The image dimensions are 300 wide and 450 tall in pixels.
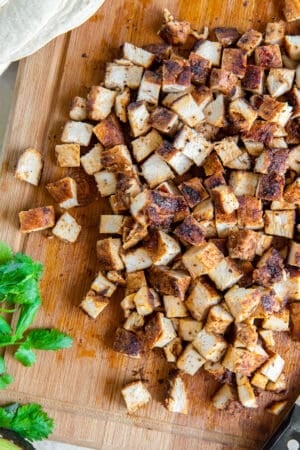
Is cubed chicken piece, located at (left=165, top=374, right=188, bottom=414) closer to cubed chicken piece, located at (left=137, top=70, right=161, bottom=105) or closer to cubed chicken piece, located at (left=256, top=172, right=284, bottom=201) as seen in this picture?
cubed chicken piece, located at (left=256, top=172, right=284, bottom=201)

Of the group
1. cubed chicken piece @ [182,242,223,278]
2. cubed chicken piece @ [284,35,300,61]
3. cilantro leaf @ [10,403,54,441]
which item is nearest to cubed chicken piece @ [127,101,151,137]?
cubed chicken piece @ [182,242,223,278]

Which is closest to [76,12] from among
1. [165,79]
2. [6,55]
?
[6,55]

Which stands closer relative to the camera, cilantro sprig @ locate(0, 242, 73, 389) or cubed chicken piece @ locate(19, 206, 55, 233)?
cilantro sprig @ locate(0, 242, 73, 389)

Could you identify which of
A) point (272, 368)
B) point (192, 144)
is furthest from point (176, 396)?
point (192, 144)

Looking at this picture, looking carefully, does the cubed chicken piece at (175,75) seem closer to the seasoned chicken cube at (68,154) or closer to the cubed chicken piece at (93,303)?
the seasoned chicken cube at (68,154)

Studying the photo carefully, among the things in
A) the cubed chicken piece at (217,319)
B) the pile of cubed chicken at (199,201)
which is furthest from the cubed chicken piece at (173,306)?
the cubed chicken piece at (217,319)

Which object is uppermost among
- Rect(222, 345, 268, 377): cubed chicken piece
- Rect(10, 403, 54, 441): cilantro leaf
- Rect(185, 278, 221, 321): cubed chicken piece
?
Rect(185, 278, 221, 321): cubed chicken piece

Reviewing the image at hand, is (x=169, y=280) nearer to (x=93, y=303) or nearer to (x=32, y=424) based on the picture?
(x=93, y=303)
